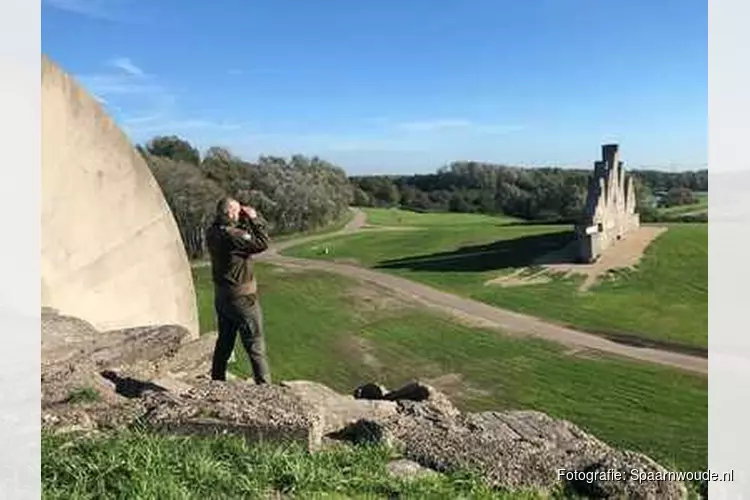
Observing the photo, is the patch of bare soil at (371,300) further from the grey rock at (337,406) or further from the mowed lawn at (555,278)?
the grey rock at (337,406)

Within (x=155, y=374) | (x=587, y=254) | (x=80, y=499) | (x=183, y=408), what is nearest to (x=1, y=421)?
(x=183, y=408)

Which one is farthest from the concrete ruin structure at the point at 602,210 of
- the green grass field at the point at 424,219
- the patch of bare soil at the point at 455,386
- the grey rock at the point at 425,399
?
the grey rock at the point at 425,399

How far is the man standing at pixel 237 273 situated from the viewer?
221 inches

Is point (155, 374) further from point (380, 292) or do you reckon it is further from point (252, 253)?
point (380, 292)

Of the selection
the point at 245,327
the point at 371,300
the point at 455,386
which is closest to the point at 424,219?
the point at 371,300

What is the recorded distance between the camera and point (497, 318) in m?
28.6

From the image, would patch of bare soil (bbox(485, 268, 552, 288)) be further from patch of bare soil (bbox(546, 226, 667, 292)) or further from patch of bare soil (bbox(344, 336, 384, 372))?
patch of bare soil (bbox(344, 336, 384, 372))

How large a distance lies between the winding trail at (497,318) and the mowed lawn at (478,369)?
87 cm

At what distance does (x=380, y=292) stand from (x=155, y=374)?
2814 cm

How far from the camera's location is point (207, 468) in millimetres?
3537

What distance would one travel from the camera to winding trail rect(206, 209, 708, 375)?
22.2m

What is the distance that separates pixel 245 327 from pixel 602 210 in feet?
106

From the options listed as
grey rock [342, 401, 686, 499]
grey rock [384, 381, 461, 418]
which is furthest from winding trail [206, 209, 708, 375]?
grey rock [342, 401, 686, 499]

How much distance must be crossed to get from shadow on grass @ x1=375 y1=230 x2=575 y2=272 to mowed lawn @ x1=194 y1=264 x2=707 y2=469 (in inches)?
337
